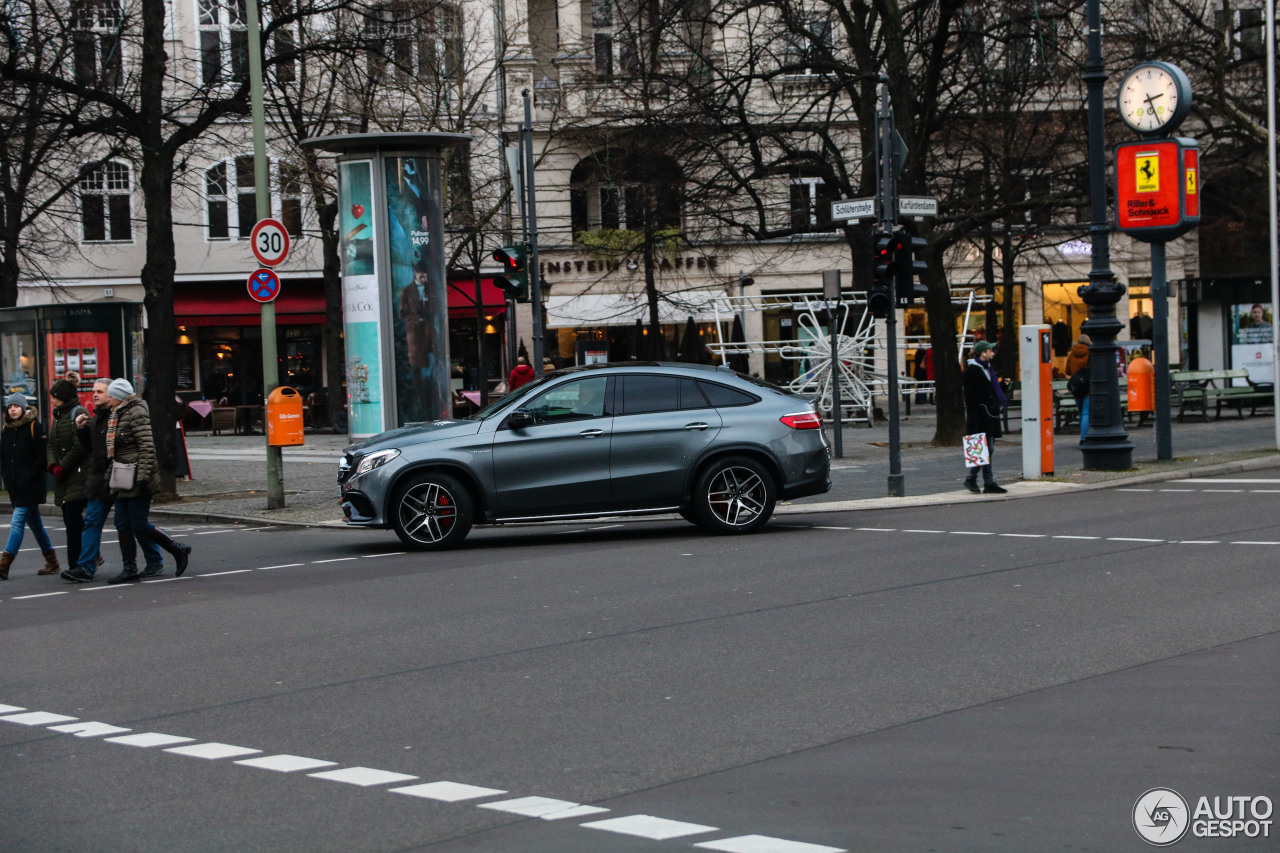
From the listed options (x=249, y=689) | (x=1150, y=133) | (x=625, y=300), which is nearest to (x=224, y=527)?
(x=249, y=689)

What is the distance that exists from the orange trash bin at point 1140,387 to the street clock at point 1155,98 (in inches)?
295

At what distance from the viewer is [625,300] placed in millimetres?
40969

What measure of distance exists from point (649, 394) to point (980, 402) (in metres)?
4.98

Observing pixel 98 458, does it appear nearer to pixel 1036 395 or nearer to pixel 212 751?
pixel 212 751

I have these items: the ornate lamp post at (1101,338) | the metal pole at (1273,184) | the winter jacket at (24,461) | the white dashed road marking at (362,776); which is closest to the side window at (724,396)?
the winter jacket at (24,461)

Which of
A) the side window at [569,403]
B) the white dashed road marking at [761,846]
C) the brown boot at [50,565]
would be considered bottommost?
the brown boot at [50,565]

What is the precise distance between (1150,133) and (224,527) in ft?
44.6

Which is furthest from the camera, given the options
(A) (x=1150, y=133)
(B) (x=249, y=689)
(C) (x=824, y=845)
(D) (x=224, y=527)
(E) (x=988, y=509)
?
(A) (x=1150, y=133)

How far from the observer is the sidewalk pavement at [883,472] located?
18859 millimetres

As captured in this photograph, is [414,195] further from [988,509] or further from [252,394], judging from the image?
[252,394]

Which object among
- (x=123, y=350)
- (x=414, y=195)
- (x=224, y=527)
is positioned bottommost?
(x=224, y=527)

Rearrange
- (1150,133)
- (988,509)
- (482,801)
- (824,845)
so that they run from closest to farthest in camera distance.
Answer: (824,845), (482,801), (988,509), (1150,133)

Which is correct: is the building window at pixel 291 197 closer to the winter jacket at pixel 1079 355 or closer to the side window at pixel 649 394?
the winter jacket at pixel 1079 355

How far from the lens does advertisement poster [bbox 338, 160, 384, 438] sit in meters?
19.9
